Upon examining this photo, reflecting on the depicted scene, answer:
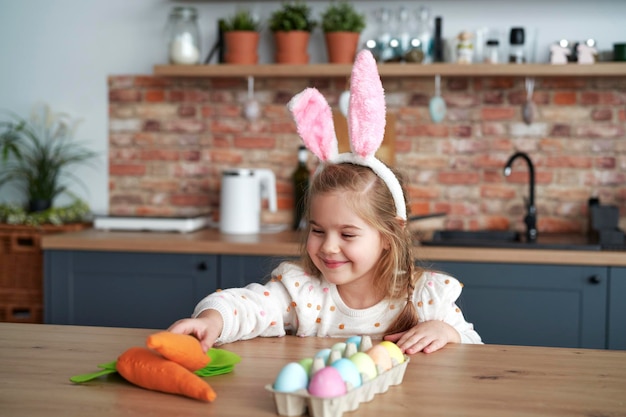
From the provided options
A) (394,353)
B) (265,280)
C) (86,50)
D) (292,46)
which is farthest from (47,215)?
(394,353)

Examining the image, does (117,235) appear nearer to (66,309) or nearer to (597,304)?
(66,309)

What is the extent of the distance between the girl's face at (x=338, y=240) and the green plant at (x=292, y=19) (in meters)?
1.83

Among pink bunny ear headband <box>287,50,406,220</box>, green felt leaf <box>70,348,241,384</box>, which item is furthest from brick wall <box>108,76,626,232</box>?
green felt leaf <box>70,348,241,384</box>

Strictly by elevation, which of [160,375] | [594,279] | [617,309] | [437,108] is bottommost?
[617,309]

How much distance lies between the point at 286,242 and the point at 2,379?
1899 mm

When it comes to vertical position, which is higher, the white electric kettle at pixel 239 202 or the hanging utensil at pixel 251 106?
the hanging utensil at pixel 251 106

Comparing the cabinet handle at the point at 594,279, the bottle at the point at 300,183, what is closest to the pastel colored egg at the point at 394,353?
the cabinet handle at the point at 594,279

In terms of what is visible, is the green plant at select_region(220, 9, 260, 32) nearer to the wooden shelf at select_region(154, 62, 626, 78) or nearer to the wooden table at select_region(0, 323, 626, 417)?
the wooden shelf at select_region(154, 62, 626, 78)

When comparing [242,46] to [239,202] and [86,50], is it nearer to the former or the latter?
[239,202]

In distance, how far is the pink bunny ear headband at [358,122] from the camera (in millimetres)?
1520

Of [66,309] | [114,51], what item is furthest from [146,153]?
[66,309]

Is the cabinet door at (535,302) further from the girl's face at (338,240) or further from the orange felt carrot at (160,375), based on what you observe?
the orange felt carrot at (160,375)

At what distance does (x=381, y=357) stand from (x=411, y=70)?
225 cm

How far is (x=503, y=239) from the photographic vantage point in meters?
3.35
